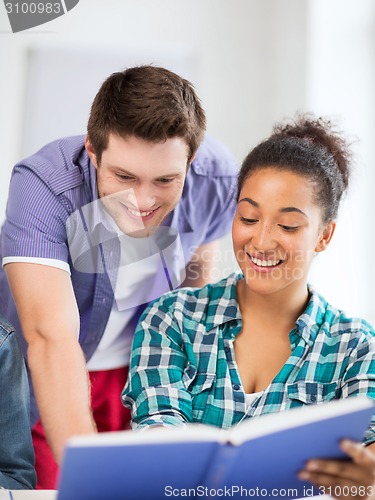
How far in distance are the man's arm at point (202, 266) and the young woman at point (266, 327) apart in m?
0.20

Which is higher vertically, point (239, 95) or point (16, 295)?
point (239, 95)

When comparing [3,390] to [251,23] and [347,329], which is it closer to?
[347,329]

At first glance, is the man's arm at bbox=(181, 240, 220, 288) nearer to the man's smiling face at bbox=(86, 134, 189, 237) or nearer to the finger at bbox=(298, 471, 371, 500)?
the man's smiling face at bbox=(86, 134, 189, 237)

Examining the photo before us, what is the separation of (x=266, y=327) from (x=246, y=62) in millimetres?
845

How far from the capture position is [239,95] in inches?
75.4

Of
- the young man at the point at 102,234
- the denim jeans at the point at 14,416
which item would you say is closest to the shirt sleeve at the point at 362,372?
the young man at the point at 102,234

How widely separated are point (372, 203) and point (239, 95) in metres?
0.54

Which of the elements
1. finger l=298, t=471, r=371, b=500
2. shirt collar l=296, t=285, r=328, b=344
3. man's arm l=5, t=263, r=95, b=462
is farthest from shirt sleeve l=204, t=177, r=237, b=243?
finger l=298, t=471, r=371, b=500

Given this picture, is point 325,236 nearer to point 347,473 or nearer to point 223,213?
point 223,213

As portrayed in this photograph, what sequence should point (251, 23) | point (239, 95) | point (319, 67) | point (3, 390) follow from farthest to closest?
point (319, 67)
point (239, 95)
point (251, 23)
point (3, 390)

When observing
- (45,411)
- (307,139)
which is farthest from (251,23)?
(45,411)

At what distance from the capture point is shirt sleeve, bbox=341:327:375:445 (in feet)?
3.87

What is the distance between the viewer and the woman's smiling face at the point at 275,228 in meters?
1.25

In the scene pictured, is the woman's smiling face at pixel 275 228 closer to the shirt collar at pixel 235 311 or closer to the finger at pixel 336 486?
the shirt collar at pixel 235 311
